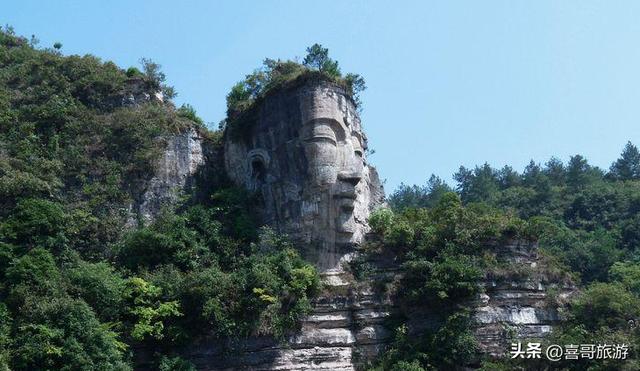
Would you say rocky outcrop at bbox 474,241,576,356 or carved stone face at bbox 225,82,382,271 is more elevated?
carved stone face at bbox 225,82,382,271

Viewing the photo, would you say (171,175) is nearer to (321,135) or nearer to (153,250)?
(153,250)

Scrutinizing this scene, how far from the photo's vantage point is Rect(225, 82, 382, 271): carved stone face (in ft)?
86.9

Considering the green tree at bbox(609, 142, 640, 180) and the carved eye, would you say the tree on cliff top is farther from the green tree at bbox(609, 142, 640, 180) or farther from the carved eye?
the green tree at bbox(609, 142, 640, 180)

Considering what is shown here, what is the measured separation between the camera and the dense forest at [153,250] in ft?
74.5

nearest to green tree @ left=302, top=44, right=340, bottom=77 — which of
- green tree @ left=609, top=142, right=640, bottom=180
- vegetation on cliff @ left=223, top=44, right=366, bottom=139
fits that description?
vegetation on cliff @ left=223, top=44, right=366, bottom=139

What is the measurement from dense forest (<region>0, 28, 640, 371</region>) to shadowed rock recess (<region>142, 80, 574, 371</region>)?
0.43 m

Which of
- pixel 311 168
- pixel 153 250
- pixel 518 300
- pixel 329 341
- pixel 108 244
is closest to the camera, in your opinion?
pixel 329 341

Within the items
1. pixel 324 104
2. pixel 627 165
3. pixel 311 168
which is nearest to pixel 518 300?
pixel 311 168

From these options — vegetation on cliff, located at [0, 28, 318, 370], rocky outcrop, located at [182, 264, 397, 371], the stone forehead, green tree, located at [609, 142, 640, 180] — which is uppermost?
green tree, located at [609, 142, 640, 180]

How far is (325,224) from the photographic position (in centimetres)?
2650

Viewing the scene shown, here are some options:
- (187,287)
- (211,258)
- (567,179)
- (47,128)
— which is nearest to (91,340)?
(187,287)

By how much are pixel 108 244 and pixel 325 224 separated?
633cm

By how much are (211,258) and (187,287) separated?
7.30 feet

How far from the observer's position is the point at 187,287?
2405 centimetres
